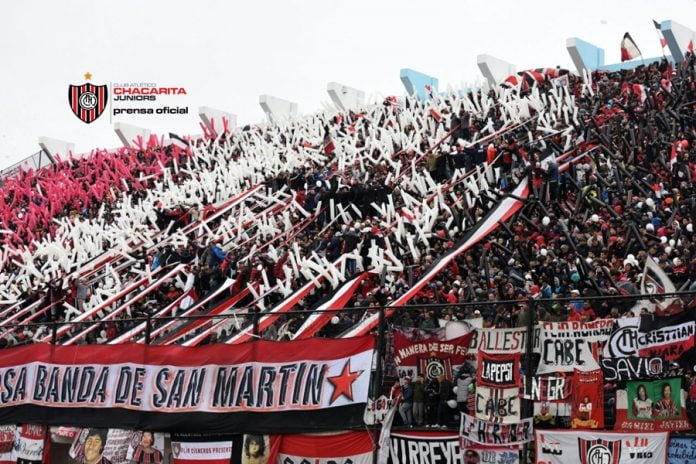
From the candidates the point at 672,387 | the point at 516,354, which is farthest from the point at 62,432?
the point at 672,387

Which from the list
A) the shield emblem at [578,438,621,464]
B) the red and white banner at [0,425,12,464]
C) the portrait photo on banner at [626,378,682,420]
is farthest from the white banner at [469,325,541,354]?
the red and white banner at [0,425,12,464]

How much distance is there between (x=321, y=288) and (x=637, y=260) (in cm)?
602

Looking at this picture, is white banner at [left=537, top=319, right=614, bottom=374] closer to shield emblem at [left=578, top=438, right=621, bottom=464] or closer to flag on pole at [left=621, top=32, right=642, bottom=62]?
shield emblem at [left=578, top=438, right=621, bottom=464]

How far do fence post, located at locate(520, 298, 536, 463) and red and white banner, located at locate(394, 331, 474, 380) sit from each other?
0.81 meters

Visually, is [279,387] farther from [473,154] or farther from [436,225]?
[473,154]

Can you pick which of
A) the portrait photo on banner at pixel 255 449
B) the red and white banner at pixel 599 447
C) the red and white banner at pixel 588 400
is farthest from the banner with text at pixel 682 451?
the portrait photo on banner at pixel 255 449

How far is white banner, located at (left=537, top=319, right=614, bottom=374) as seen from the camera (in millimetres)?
12562

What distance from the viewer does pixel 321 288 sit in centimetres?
2136

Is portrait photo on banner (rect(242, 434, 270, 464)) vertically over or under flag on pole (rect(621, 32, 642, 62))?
under

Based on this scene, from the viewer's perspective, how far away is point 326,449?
14922 mm

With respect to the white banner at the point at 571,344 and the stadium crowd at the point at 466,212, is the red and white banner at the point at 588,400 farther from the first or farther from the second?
the stadium crowd at the point at 466,212

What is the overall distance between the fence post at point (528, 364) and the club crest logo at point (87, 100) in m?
36.9

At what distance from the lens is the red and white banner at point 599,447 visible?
11875 mm

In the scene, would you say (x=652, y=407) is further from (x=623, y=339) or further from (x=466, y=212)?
(x=466, y=212)
